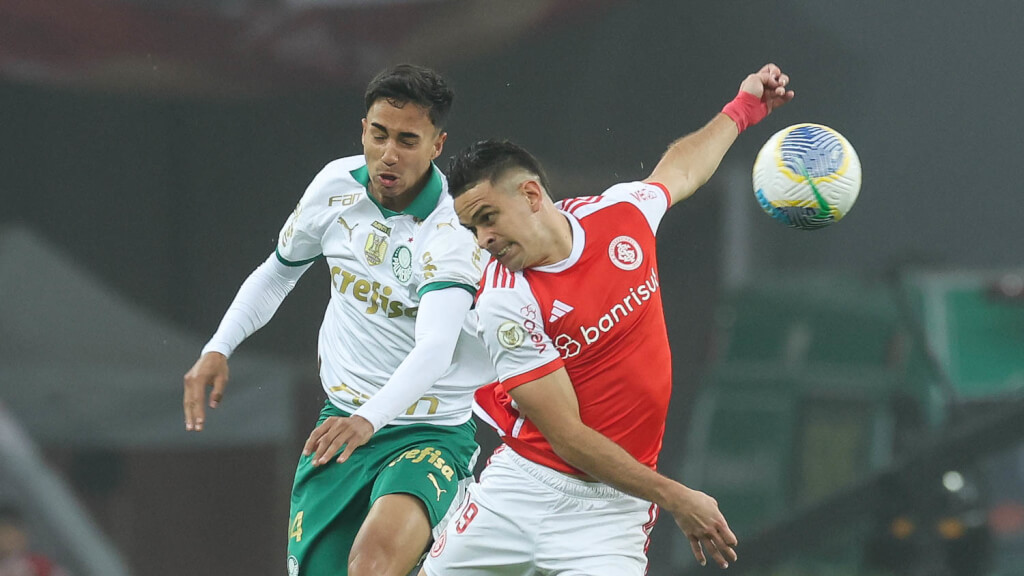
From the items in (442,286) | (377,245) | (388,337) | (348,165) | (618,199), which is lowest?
(388,337)

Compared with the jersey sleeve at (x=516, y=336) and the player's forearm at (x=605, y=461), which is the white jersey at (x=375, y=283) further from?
the player's forearm at (x=605, y=461)

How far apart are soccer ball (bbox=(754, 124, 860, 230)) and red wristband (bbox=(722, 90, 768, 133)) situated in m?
0.21

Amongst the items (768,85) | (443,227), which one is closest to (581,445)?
(443,227)

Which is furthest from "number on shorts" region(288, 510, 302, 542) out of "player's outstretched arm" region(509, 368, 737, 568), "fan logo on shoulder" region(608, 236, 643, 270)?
"fan logo on shoulder" region(608, 236, 643, 270)

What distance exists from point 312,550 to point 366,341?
595 millimetres

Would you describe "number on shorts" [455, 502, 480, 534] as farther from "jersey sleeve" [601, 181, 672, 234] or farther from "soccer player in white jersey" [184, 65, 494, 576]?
"jersey sleeve" [601, 181, 672, 234]

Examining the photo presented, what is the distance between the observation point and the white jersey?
326cm

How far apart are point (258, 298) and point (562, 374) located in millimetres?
1306

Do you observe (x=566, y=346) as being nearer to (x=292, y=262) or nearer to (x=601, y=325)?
(x=601, y=325)

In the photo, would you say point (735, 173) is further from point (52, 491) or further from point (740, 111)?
point (52, 491)

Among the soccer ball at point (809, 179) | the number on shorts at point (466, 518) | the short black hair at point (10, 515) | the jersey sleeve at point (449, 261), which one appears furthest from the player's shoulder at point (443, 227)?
the short black hair at point (10, 515)

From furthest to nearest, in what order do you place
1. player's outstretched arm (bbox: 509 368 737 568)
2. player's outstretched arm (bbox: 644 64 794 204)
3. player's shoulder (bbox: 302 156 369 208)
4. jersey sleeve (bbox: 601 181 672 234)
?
player's shoulder (bbox: 302 156 369 208) < player's outstretched arm (bbox: 644 64 794 204) < jersey sleeve (bbox: 601 181 672 234) < player's outstretched arm (bbox: 509 368 737 568)

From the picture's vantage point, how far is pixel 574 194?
21.0 feet

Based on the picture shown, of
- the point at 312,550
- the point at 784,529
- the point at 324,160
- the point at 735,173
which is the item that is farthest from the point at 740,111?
the point at 324,160
